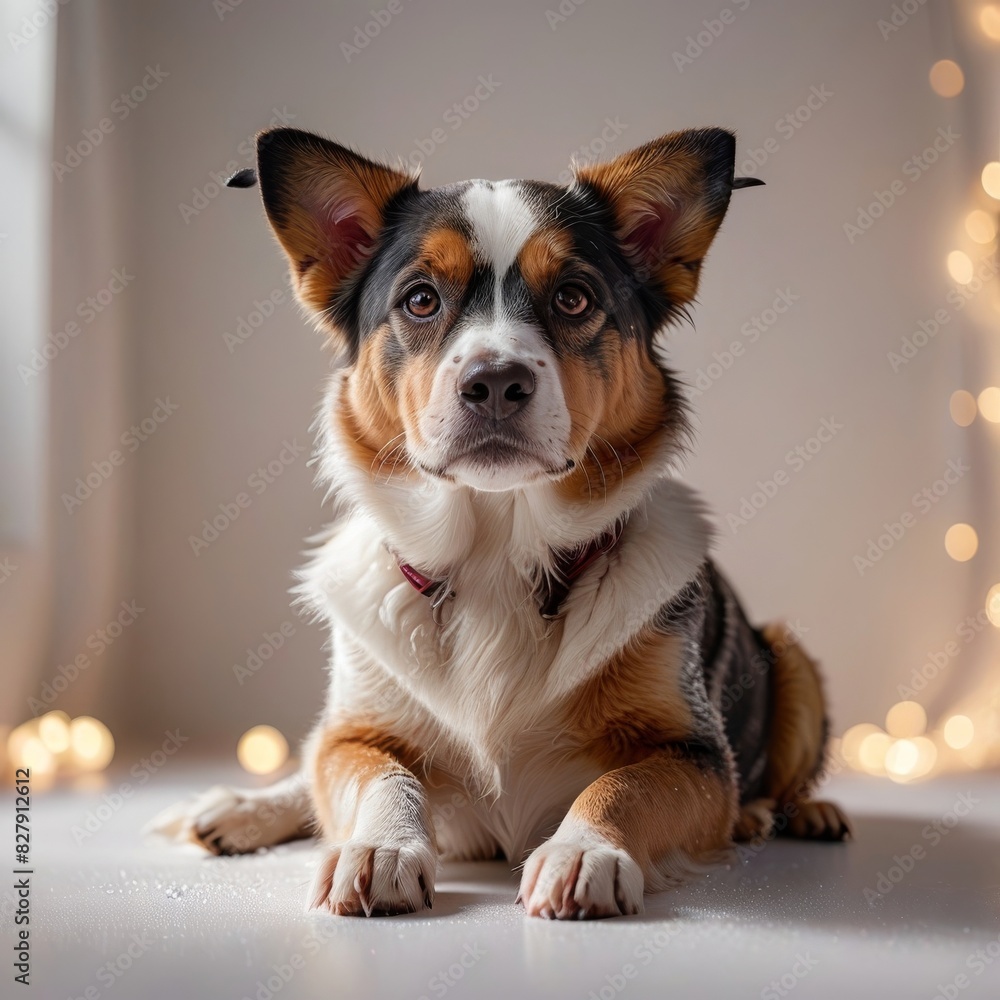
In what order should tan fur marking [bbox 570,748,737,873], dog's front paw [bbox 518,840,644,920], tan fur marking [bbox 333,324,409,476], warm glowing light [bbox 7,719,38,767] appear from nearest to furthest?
dog's front paw [bbox 518,840,644,920] → tan fur marking [bbox 570,748,737,873] → tan fur marking [bbox 333,324,409,476] → warm glowing light [bbox 7,719,38,767]

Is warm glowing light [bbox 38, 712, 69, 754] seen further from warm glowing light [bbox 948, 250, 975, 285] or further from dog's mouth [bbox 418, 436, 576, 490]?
warm glowing light [bbox 948, 250, 975, 285]

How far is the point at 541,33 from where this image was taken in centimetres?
418

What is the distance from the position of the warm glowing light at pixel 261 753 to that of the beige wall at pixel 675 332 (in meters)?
0.54

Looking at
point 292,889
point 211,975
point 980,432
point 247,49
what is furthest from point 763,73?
point 211,975

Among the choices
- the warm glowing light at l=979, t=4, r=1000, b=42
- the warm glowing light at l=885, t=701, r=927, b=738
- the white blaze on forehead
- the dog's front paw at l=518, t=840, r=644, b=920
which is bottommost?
the warm glowing light at l=885, t=701, r=927, b=738

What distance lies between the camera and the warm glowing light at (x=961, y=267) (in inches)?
157

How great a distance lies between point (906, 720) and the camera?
397 cm

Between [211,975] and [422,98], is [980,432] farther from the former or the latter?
[211,975]

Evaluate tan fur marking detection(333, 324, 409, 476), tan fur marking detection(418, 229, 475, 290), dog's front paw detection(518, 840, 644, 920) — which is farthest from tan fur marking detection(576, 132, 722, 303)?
dog's front paw detection(518, 840, 644, 920)

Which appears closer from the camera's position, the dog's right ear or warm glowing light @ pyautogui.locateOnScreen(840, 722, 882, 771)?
the dog's right ear

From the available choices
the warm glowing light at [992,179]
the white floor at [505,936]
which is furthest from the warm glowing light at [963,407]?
Answer: the white floor at [505,936]

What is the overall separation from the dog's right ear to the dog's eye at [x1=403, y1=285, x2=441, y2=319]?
27 centimetres

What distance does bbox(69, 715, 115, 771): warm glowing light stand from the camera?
3484mm

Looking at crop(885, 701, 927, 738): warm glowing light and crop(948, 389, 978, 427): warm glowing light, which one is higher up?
crop(948, 389, 978, 427): warm glowing light
